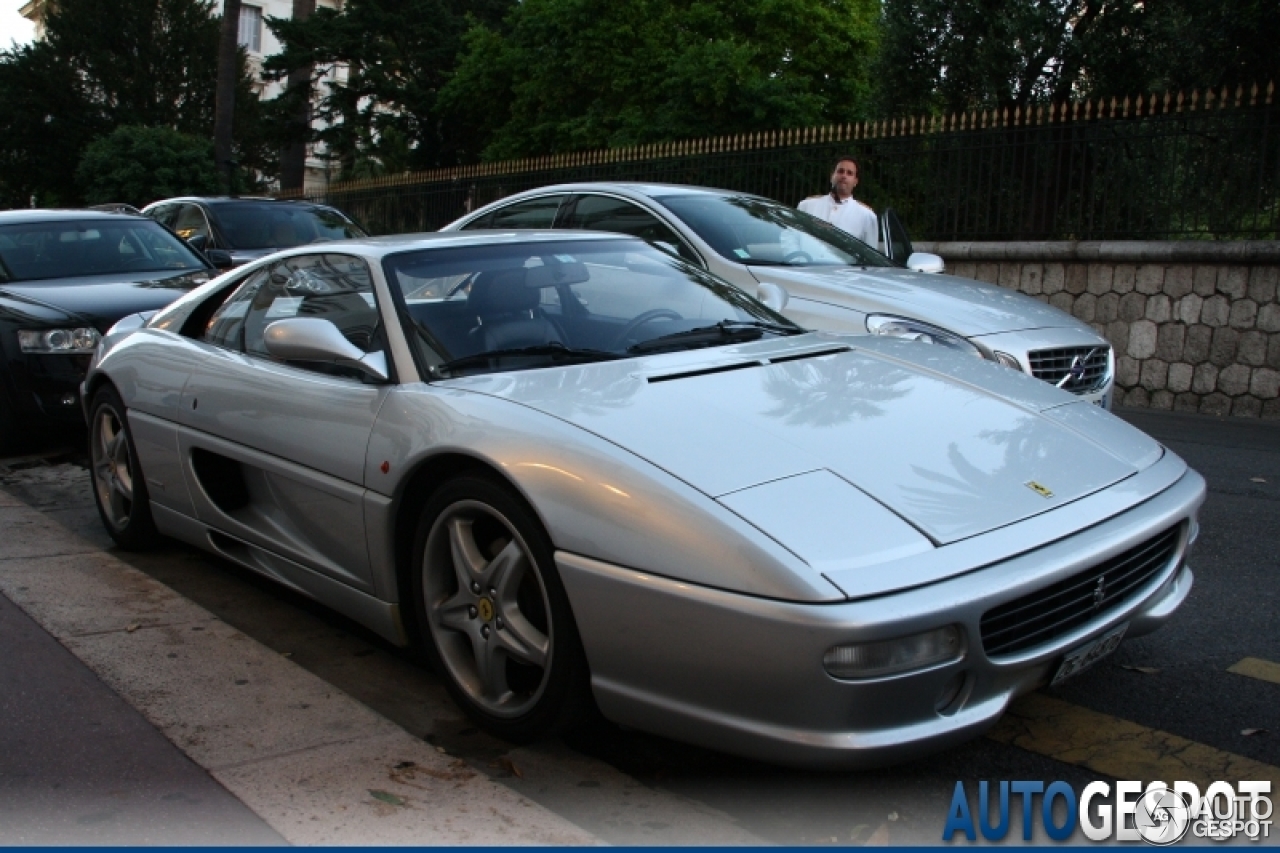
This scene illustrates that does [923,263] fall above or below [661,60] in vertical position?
below

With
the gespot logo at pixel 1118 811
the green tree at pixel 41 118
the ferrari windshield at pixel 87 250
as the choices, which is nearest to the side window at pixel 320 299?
the gespot logo at pixel 1118 811

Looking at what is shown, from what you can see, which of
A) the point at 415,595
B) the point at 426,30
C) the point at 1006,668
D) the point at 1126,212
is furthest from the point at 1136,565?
the point at 426,30

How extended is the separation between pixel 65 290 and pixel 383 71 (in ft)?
90.0

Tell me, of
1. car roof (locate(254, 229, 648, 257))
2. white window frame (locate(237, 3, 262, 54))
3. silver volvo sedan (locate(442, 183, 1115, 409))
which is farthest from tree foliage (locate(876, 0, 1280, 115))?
white window frame (locate(237, 3, 262, 54))

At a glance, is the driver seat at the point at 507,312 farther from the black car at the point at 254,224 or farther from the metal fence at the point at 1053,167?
the black car at the point at 254,224

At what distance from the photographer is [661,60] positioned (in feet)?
91.8

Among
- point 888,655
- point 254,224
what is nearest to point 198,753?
point 888,655

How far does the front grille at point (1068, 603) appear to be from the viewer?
2.76 m

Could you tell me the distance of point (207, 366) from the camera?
14.9ft

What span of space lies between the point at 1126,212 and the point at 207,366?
872 cm

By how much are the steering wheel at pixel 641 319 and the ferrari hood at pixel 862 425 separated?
8.9 inches

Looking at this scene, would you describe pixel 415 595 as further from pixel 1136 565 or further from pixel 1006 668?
pixel 1136 565

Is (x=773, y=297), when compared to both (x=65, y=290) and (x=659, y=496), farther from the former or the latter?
(x=65, y=290)

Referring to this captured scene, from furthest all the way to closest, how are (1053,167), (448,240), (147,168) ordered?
(147,168)
(1053,167)
(448,240)
